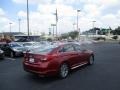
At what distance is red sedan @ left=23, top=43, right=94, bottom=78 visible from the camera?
884cm

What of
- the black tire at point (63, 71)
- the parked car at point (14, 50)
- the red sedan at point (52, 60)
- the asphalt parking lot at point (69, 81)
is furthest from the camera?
the parked car at point (14, 50)

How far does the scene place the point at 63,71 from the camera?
9.48m

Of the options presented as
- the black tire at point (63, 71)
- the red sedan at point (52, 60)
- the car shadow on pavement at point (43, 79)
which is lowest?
the car shadow on pavement at point (43, 79)

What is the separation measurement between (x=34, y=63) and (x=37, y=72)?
422 millimetres

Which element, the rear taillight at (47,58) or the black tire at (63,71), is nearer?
the rear taillight at (47,58)

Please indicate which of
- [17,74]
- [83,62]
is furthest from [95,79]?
[17,74]

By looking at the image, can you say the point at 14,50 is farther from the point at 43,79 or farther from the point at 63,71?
the point at 63,71

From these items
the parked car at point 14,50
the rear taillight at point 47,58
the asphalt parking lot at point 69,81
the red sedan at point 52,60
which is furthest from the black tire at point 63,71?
the parked car at point 14,50

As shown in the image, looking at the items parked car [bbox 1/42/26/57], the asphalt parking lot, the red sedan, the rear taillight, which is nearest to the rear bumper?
the red sedan

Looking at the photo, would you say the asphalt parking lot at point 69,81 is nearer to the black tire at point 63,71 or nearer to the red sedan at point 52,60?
the black tire at point 63,71

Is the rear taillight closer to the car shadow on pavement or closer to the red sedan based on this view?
the red sedan

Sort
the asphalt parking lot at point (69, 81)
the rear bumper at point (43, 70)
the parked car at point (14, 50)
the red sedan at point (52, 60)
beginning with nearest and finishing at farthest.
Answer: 1. the asphalt parking lot at point (69, 81)
2. the rear bumper at point (43, 70)
3. the red sedan at point (52, 60)
4. the parked car at point (14, 50)

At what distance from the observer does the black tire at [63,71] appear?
933 cm

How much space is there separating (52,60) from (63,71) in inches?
33.4
